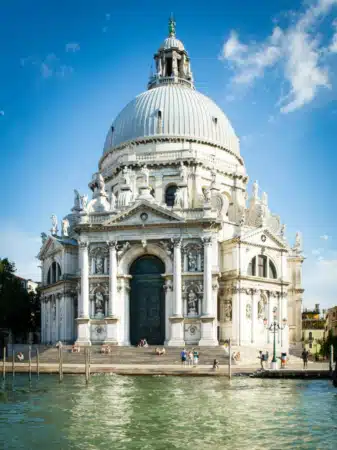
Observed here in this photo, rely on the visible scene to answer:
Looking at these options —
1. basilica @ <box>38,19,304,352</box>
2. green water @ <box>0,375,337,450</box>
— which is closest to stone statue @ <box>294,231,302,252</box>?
basilica @ <box>38,19,304,352</box>

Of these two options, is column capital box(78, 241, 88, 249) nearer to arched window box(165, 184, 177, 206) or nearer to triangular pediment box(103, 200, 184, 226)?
triangular pediment box(103, 200, 184, 226)

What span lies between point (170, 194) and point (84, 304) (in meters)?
12.2

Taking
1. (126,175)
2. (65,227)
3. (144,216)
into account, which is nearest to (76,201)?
(65,227)

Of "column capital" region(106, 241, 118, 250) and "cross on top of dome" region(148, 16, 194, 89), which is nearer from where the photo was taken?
"column capital" region(106, 241, 118, 250)

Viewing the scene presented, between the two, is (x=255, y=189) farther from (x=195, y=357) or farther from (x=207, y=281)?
(x=195, y=357)

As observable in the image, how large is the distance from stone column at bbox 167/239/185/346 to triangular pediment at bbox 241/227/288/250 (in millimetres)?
6110

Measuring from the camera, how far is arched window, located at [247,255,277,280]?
53.4 meters

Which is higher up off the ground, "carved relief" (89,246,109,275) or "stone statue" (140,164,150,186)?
"stone statue" (140,164,150,186)

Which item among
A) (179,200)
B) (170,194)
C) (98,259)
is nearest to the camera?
(179,200)

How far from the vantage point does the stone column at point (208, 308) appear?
156 feet

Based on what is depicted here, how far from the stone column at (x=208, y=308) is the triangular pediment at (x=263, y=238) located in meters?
4.75

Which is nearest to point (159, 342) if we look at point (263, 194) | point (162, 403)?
point (263, 194)

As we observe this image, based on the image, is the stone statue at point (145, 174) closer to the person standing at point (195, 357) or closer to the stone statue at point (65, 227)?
the stone statue at point (65, 227)

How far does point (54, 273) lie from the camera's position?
5897cm
